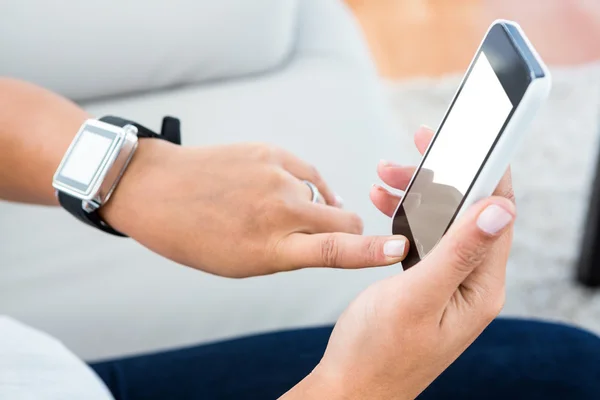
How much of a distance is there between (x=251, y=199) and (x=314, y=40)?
0.70 metres

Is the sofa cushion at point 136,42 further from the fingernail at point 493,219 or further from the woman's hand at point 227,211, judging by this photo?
the fingernail at point 493,219

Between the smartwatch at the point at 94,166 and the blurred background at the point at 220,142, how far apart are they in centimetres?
21

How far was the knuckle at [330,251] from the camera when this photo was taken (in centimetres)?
59

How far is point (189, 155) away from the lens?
722 millimetres

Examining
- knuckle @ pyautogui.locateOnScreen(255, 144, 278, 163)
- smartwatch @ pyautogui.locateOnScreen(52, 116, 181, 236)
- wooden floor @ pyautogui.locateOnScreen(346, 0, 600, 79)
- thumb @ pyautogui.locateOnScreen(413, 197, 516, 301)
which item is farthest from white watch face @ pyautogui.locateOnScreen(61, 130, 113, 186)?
wooden floor @ pyautogui.locateOnScreen(346, 0, 600, 79)

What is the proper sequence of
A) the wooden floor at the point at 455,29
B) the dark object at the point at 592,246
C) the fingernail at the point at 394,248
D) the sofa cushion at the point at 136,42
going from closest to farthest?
1. the fingernail at the point at 394,248
2. the sofa cushion at the point at 136,42
3. the dark object at the point at 592,246
4. the wooden floor at the point at 455,29

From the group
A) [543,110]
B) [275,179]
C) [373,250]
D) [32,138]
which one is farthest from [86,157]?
[543,110]

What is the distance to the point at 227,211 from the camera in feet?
2.18

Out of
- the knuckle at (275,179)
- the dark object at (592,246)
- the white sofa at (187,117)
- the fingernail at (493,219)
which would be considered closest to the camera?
the fingernail at (493,219)

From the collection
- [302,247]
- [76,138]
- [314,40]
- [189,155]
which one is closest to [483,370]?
[302,247]

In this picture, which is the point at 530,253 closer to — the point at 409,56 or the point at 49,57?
the point at 409,56

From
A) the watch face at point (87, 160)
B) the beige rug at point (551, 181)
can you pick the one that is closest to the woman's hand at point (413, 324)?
the watch face at point (87, 160)

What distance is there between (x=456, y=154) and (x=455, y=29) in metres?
1.96

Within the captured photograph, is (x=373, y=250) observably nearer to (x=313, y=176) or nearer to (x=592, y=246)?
(x=313, y=176)
